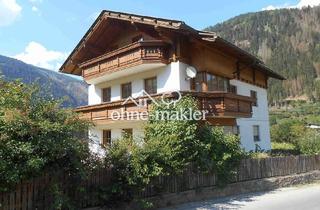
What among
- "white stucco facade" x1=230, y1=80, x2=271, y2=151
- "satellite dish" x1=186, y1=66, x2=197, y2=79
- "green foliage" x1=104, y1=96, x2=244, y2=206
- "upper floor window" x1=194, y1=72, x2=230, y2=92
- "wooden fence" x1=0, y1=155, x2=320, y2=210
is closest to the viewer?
"wooden fence" x1=0, y1=155, x2=320, y2=210

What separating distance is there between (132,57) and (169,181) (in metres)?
9.35

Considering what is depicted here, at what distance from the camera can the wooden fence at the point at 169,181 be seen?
9.32 meters

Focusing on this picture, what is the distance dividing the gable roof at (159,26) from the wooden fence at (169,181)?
6.39 meters

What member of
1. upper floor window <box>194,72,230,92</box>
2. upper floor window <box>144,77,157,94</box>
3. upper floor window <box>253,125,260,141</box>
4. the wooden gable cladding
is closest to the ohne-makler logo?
Result: upper floor window <box>144,77,157,94</box>

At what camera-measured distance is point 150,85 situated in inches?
836

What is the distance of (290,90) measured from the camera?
138125mm

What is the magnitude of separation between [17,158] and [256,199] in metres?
9.44

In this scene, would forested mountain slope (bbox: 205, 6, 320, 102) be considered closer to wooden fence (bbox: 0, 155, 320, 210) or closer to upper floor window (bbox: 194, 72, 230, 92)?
upper floor window (bbox: 194, 72, 230, 92)

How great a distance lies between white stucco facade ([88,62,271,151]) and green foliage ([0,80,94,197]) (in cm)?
668

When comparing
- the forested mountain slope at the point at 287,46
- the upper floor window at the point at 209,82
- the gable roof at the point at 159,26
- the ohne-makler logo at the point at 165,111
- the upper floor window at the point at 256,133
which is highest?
the forested mountain slope at the point at 287,46

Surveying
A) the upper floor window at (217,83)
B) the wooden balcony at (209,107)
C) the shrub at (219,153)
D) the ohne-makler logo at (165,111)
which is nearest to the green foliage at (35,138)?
the ohne-makler logo at (165,111)

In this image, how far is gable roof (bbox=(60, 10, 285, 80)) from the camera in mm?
17983

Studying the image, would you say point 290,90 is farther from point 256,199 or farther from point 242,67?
point 256,199

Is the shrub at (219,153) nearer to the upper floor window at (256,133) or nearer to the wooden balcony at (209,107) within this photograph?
the wooden balcony at (209,107)
